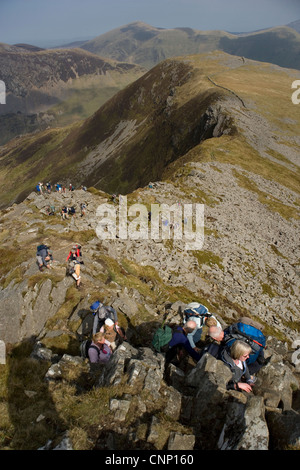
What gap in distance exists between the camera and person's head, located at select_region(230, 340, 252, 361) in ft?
32.6

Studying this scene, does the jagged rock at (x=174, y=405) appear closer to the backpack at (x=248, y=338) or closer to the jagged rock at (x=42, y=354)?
the backpack at (x=248, y=338)

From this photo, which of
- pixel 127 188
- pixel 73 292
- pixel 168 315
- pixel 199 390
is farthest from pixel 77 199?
pixel 127 188

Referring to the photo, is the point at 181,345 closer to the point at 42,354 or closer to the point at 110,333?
the point at 110,333

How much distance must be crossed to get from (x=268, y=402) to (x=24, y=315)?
14594 millimetres

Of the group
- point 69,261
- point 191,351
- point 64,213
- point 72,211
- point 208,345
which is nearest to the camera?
point 208,345

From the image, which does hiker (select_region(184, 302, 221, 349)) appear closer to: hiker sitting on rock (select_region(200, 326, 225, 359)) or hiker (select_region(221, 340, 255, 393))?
hiker sitting on rock (select_region(200, 326, 225, 359))

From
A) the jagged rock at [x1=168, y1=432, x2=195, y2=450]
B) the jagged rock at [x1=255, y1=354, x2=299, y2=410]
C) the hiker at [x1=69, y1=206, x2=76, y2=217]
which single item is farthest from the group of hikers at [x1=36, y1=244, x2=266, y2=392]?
the hiker at [x1=69, y1=206, x2=76, y2=217]

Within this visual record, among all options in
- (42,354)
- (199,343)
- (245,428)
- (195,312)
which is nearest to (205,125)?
(195,312)

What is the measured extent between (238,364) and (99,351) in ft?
20.1

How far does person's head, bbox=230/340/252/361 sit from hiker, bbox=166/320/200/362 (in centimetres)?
247

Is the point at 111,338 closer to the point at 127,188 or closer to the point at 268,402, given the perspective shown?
the point at 268,402

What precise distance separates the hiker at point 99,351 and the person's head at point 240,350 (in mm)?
5670

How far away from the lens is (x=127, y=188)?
144250 millimetres

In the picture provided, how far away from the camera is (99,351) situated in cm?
1212
